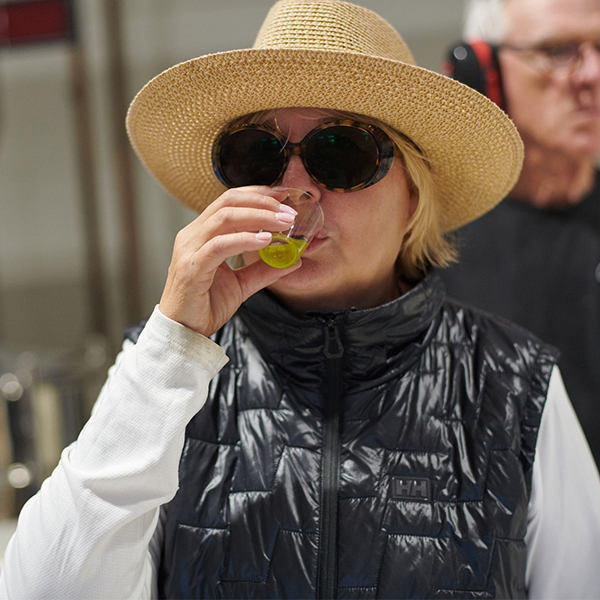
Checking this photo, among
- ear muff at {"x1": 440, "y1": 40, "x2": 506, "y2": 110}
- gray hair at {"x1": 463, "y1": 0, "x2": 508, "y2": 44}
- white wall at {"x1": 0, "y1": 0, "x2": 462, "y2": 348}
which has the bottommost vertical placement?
white wall at {"x1": 0, "y1": 0, "x2": 462, "y2": 348}

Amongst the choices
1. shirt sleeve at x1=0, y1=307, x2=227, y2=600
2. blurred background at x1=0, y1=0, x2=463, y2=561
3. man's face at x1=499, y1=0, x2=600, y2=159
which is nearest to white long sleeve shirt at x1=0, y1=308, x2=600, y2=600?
shirt sleeve at x1=0, y1=307, x2=227, y2=600

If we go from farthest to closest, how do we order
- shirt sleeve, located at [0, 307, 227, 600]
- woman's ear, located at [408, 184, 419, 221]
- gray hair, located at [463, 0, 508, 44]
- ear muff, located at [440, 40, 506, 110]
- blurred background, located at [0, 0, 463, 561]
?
blurred background, located at [0, 0, 463, 561] → gray hair, located at [463, 0, 508, 44] → ear muff, located at [440, 40, 506, 110] → woman's ear, located at [408, 184, 419, 221] → shirt sleeve, located at [0, 307, 227, 600]

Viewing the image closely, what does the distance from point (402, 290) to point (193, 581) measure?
0.73 meters

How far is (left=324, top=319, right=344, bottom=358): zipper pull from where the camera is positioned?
3.57 feet

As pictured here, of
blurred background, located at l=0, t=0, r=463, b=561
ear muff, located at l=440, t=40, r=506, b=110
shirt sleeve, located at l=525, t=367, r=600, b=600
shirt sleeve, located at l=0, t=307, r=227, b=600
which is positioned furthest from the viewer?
A: blurred background, located at l=0, t=0, r=463, b=561

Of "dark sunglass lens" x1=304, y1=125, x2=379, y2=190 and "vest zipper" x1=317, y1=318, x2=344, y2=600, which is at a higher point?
"dark sunglass lens" x1=304, y1=125, x2=379, y2=190

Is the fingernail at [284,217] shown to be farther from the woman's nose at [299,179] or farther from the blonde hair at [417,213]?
the blonde hair at [417,213]

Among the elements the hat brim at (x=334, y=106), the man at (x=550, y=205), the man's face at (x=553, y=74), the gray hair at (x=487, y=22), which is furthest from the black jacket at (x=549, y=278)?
the hat brim at (x=334, y=106)

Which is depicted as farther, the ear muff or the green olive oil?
the ear muff

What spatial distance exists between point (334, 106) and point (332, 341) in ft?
1.41

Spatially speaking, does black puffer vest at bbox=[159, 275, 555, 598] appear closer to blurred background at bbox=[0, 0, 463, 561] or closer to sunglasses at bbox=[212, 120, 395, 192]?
sunglasses at bbox=[212, 120, 395, 192]

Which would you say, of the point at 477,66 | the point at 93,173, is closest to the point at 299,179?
the point at 477,66

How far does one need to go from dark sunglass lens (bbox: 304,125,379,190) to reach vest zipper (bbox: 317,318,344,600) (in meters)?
0.26

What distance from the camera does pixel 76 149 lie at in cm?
343
